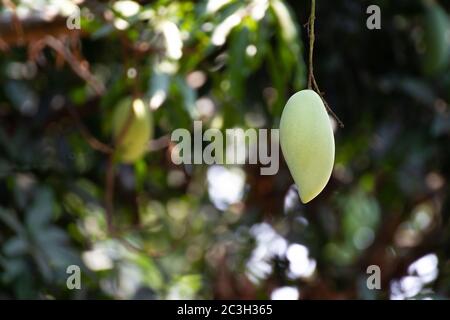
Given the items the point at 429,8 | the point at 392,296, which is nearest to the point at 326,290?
the point at 392,296

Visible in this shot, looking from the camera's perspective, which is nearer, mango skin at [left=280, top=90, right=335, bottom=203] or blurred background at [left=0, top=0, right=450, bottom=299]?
mango skin at [left=280, top=90, right=335, bottom=203]

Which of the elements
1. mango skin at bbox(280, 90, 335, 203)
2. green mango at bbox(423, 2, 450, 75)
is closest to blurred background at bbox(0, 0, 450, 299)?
green mango at bbox(423, 2, 450, 75)

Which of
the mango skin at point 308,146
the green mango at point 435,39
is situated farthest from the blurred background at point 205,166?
the mango skin at point 308,146

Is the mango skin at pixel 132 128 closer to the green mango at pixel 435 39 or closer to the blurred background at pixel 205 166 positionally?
the blurred background at pixel 205 166

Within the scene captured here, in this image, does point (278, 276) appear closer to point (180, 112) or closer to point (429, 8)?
point (180, 112)

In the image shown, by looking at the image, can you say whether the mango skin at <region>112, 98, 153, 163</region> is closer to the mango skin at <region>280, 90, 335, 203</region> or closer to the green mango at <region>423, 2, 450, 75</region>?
the green mango at <region>423, 2, 450, 75</region>
